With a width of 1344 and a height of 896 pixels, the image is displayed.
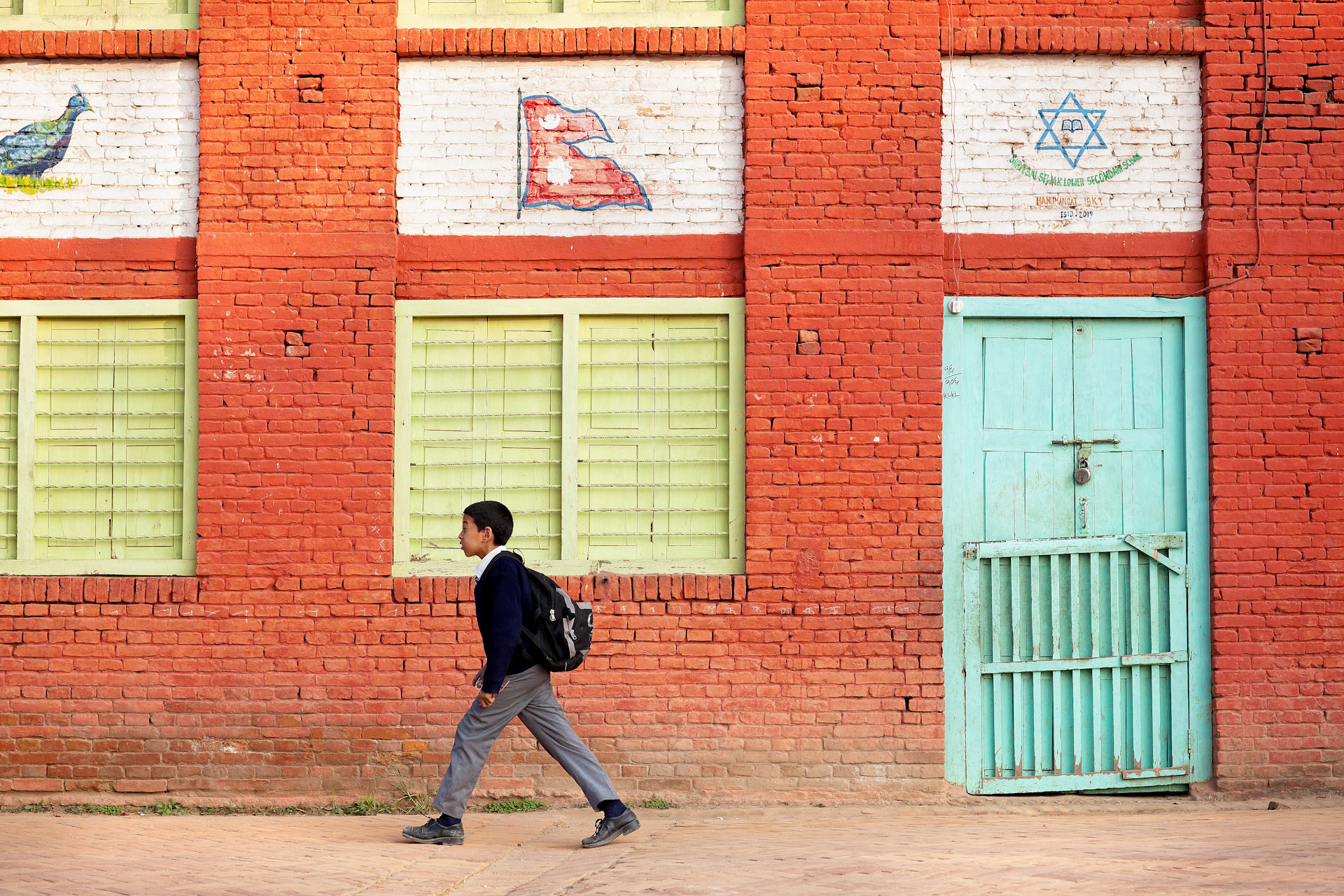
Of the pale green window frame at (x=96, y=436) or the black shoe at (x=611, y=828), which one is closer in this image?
the black shoe at (x=611, y=828)

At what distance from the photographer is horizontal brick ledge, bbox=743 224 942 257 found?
294 inches

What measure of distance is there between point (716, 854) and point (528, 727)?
42.4 inches

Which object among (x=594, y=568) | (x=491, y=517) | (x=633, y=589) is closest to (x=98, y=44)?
(x=491, y=517)

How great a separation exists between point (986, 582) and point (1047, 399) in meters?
1.15

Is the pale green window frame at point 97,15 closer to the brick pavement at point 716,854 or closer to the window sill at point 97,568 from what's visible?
the window sill at point 97,568

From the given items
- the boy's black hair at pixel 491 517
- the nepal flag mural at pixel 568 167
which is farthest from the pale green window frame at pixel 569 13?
the boy's black hair at pixel 491 517

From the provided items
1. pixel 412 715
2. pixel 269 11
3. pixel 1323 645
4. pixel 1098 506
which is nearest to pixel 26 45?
pixel 269 11

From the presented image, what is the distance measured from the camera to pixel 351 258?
7523 mm

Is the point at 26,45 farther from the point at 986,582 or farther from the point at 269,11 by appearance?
the point at 986,582

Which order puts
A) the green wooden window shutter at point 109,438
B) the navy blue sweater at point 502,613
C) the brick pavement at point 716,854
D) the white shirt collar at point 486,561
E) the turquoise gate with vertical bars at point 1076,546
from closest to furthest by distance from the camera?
the brick pavement at point 716,854
the navy blue sweater at point 502,613
the white shirt collar at point 486,561
the turquoise gate with vertical bars at point 1076,546
the green wooden window shutter at point 109,438

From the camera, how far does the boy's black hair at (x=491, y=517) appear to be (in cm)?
610

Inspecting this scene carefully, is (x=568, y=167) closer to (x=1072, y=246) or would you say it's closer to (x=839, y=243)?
(x=839, y=243)

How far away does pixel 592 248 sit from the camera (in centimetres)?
757

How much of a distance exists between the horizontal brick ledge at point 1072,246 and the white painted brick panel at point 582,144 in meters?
1.45
